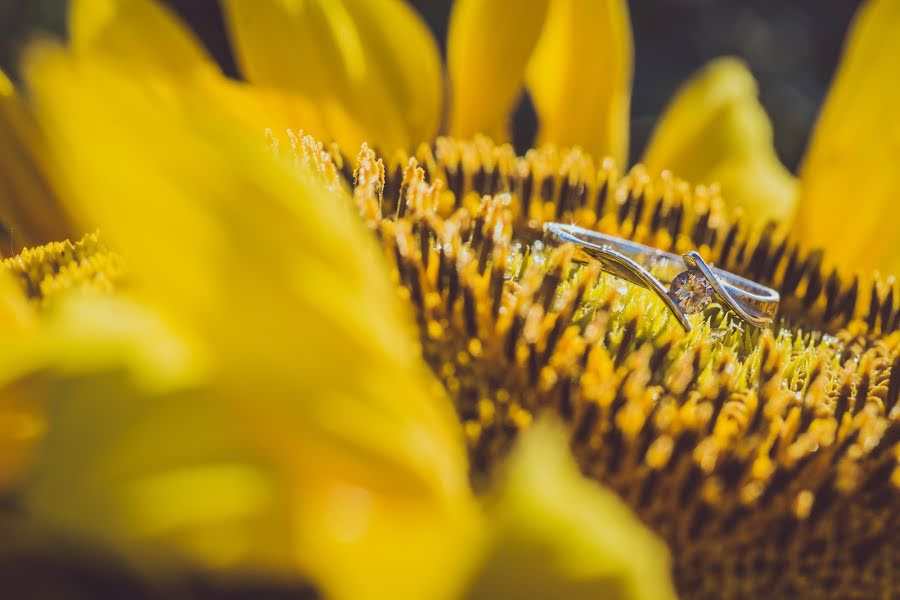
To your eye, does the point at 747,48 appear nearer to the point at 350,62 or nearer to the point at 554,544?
the point at 350,62

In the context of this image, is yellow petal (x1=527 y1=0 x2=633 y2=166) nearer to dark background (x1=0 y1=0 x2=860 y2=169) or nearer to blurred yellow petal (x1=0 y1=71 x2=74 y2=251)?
dark background (x1=0 y1=0 x2=860 y2=169)

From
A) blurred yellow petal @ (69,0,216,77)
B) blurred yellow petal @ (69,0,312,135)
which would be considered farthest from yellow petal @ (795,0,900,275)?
blurred yellow petal @ (69,0,216,77)

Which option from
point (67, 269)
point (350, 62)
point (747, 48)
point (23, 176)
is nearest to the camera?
point (67, 269)

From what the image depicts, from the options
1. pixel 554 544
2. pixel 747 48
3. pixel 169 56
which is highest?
pixel 747 48

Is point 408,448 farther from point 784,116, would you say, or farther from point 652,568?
point 784,116

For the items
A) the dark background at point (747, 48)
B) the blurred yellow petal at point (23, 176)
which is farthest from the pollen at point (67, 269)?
the dark background at point (747, 48)

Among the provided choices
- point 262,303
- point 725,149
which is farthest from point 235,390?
point 725,149

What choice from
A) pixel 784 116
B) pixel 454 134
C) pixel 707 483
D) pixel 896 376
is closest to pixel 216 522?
pixel 707 483
